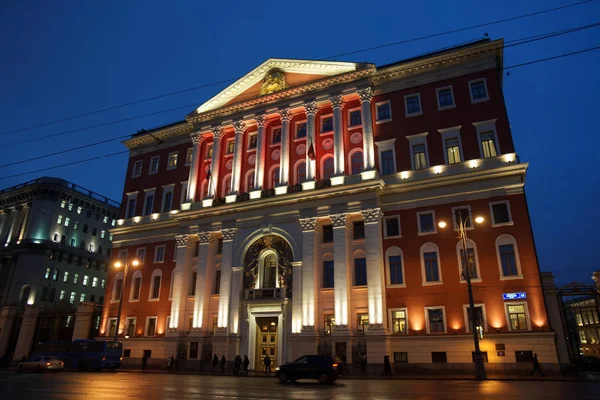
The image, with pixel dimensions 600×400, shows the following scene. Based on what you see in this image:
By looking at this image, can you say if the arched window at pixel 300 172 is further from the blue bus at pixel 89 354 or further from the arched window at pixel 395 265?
the blue bus at pixel 89 354

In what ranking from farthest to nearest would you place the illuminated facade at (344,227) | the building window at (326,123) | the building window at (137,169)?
1. the building window at (137,169)
2. the building window at (326,123)
3. the illuminated facade at (344,227)

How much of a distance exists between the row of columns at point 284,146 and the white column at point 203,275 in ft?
14.7

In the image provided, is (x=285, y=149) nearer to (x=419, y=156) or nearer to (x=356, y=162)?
(x=356, y=162)

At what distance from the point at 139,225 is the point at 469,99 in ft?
117

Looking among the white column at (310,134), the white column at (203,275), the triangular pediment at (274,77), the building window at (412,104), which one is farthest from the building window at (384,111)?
the white column at (203,275)

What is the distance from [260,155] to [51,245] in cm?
4574

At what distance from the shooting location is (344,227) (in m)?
34.9

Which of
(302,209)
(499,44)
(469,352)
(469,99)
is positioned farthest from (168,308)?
(499,44)

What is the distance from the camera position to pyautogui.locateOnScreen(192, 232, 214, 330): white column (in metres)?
38.2

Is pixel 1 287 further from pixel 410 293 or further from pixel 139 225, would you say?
pixel 410 293

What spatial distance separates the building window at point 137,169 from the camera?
51.1 metres

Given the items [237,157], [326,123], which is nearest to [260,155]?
[237,157]

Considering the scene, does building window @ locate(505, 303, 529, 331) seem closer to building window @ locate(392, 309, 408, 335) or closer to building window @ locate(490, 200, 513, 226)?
building window @ locate(490, 200, 513, 226)

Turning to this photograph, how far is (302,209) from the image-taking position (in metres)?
37.0
